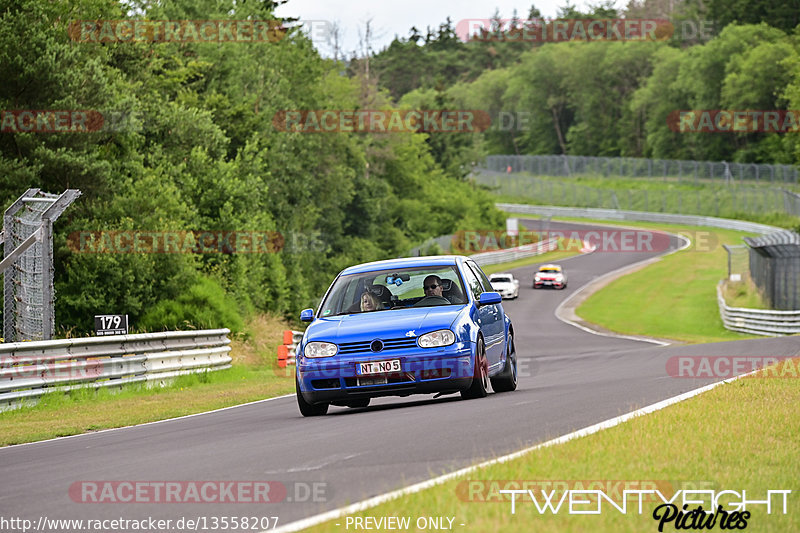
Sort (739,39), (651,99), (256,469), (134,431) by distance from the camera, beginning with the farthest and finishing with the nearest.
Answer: (651,99) → (739,39) → (134,431) → (256,469)

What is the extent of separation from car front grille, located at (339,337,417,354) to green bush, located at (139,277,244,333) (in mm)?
17344

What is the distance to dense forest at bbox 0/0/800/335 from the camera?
28906 mm

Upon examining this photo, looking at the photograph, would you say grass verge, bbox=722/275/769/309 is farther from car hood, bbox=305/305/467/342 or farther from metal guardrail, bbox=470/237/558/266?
car hood, bbox=305/305/467/342

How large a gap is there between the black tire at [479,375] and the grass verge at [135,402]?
4002mm

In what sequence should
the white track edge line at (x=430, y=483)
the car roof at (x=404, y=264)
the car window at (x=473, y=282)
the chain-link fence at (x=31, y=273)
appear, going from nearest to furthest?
the white track edge line at (x=430, y=483) < the car roof at (x=404, y=264) < the car window at (x=473, y=282) < the chain-link fence at (x=31, y=273)

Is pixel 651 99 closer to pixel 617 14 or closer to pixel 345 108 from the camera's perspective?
pixel 617 14

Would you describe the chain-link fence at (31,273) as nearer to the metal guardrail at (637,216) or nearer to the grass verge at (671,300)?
the grass verge at (671,300)

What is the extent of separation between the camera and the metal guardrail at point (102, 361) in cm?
1694

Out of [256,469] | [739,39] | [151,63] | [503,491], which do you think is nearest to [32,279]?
[256,469]

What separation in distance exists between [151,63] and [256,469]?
33.9m

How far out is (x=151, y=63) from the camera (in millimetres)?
40312

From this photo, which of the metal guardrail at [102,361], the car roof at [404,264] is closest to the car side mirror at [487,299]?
the car roof at [404,264]

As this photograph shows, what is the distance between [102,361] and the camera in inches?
773

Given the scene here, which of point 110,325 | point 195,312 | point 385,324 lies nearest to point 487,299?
point 385,324
